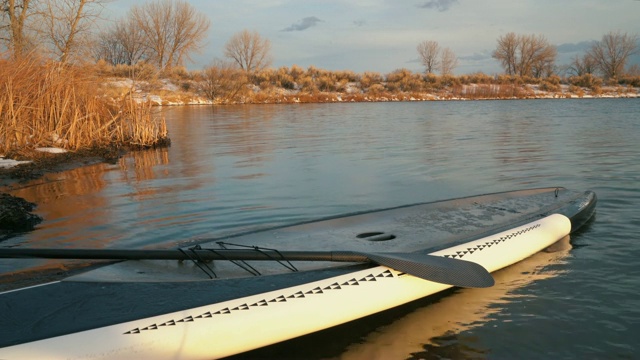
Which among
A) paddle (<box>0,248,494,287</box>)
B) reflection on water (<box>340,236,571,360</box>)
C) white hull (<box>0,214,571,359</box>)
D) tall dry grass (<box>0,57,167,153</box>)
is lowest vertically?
reflection on water (<box>340,236,571,360</box>)

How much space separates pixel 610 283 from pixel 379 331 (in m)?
2.31

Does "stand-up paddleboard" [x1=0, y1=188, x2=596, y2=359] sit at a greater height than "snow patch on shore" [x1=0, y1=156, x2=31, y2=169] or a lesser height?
lesser

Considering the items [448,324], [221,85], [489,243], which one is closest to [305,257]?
[448,324]

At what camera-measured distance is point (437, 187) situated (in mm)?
10086

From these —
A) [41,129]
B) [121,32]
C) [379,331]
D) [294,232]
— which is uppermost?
[121,32]

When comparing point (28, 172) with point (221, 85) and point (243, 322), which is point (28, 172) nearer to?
point (243, 322)

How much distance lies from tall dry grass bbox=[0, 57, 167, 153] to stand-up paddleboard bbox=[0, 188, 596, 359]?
8590 millimetres

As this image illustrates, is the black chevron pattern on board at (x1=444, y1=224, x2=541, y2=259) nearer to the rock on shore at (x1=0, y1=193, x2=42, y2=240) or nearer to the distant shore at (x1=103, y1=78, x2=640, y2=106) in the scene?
the rock on shore at (x1=0, y1=193, x2=42, y2=240)

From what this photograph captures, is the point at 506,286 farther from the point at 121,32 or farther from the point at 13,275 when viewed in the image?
the point at 121,32

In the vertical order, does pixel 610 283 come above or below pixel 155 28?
below

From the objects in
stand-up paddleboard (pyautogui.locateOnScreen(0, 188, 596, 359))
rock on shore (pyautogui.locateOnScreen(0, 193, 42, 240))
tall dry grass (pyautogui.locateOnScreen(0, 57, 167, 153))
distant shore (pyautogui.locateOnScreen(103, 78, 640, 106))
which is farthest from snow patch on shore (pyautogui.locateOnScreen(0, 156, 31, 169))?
distant shore (pyautogui.locateOnScreen(103, 78, 640, 106))

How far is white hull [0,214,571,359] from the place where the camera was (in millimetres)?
Answer: 3246

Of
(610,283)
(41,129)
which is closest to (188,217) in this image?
(610,283)

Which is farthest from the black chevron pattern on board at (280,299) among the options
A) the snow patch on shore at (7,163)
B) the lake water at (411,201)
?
the snow patch on shore at (7,163)
